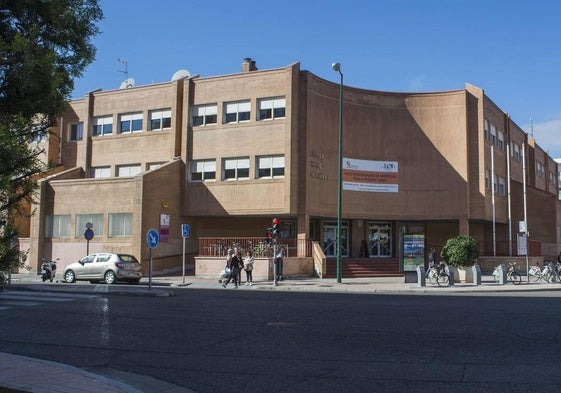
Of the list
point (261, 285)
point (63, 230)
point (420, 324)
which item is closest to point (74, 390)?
point (420, 324)

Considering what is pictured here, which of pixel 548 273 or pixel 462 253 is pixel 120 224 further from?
pixel 548 273

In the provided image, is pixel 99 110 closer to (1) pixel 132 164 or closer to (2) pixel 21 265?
(1) pixel 132 164

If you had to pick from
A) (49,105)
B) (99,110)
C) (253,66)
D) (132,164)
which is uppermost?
(253,66)

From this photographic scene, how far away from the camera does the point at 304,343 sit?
1046 centimetres

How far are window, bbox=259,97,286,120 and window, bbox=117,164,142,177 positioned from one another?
9.56 metres

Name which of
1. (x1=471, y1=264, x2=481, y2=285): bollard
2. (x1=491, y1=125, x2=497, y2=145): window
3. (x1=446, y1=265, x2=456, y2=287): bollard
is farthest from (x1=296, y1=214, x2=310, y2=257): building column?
(x1=491, y1=125, x2=497, y2=145): window

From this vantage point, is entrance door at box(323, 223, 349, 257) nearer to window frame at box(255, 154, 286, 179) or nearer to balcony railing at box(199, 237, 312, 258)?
balcony railing at box(199, 237, 312, 258)

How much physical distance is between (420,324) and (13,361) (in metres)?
8.19

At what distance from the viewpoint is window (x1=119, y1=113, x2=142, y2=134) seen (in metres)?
38.3

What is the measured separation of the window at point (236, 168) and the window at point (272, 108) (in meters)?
2.89

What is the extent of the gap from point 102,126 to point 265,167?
513 inches

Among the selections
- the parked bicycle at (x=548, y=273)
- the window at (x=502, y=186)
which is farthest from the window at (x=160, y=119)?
the window at (x=502, y=186)

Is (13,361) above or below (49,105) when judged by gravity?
below

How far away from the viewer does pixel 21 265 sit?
19.6ft
